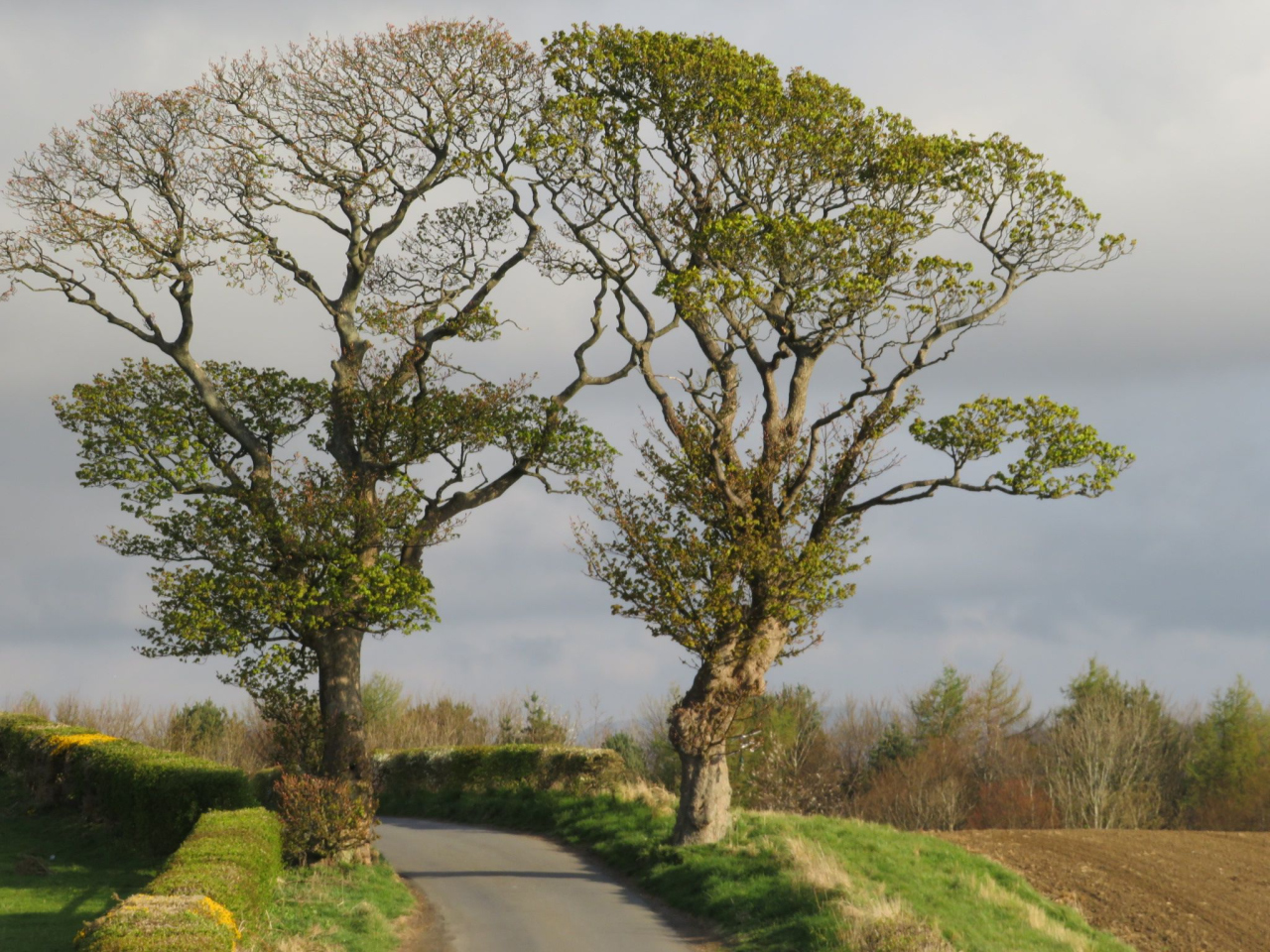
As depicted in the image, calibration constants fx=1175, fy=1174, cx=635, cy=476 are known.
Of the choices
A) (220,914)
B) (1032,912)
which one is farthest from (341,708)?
(1032,912)

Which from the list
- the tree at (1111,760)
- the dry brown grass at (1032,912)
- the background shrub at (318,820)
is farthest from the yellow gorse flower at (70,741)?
the tree at (1111,760)

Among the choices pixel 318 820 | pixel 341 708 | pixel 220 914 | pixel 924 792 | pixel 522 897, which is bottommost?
pixel 522 897

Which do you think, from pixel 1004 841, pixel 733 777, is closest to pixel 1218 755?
pixel 733 777

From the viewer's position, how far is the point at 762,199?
23.1 m

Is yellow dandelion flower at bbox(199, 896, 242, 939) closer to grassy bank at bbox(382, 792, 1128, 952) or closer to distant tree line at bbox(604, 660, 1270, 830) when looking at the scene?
grassy bank at bbox(382, 792, 1128, 952)

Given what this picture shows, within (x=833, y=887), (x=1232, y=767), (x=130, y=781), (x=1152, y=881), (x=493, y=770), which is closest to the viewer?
(x=833, y=887)

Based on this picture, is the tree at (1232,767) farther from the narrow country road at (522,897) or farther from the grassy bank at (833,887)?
the narrow country road at (522,897)

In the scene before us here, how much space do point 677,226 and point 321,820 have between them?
13.2 m

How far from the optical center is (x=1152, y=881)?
2389cm

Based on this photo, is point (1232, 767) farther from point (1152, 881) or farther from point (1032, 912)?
point (1032, 912)

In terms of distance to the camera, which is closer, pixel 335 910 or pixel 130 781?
pixel 335 910

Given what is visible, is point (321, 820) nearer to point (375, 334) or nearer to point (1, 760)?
point (375, 334)

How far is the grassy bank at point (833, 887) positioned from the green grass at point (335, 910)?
183 inches

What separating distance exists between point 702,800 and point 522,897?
3874 millimetres
